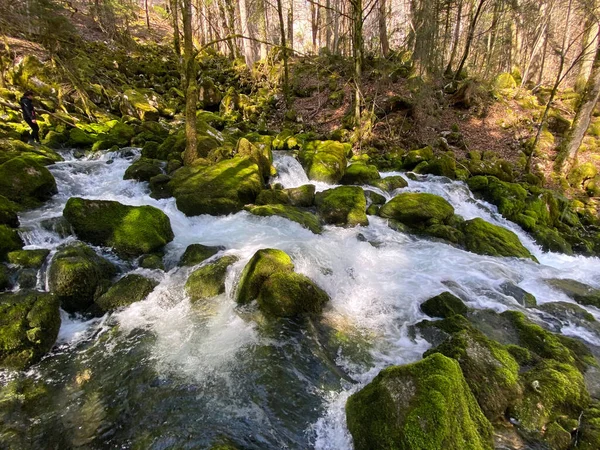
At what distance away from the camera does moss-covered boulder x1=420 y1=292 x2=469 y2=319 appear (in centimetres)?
596

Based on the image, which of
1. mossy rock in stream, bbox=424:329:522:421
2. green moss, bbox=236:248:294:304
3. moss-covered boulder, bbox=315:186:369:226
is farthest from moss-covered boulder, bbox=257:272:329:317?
moss-covered boulder, bbox=315:186:369:226

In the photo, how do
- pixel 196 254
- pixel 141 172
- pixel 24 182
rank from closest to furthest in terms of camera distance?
pixel 196 254
pixel 24 182
pixel 141 172

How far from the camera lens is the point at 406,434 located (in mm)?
2965

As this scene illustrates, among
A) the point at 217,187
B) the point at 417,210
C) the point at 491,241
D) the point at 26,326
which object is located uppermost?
the point at 217,187

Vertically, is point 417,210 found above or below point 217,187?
below

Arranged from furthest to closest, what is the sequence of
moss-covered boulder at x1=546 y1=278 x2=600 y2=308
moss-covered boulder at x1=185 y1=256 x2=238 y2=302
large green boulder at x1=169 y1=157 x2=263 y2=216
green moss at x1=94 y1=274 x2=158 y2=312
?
large green boulder at x1=169 y1=157 x2=263 y2=216, moss-covered boulder at x1=546 y1=278 x2=600 y2=308, moss-covered boulder at x1=185 y1=256 x2=238 y2=302, green moss at x1=94 y1=274 x2=158 y2=312

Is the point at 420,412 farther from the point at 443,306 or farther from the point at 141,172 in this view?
the point at 141,172

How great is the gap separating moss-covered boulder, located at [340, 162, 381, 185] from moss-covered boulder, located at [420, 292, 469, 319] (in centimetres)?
622

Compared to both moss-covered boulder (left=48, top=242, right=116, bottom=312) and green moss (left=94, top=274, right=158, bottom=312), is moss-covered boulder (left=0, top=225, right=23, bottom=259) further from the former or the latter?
green moss (left=94, top=274, right=158, bottom=312)

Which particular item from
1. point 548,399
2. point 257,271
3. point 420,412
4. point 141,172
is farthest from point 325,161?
point 420,412

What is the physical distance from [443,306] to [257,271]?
3.33 metres

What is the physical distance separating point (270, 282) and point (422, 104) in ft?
42.0

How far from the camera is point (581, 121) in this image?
485 inches

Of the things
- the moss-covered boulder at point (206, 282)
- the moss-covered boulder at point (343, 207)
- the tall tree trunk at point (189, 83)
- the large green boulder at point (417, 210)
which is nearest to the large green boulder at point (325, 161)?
the moss-covered boulder at point (343, 207)
